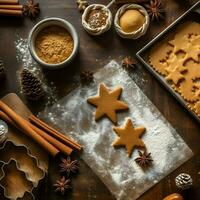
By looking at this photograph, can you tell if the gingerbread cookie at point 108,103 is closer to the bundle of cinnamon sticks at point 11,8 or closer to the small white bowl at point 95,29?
the small white bowl at point 95,29

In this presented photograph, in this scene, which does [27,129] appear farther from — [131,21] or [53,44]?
[131,21]

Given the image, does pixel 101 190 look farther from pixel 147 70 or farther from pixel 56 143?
pixel 147 70

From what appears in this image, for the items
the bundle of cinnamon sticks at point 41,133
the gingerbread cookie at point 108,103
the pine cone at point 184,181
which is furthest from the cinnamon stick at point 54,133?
the pine cone at point 184,181

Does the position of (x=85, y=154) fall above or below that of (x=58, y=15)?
below

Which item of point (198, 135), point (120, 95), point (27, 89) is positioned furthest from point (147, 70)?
point (27, 89)

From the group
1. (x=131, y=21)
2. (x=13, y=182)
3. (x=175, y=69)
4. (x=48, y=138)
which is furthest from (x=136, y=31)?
(x=13, y=182)

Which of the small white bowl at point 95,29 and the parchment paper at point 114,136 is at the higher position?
the small white bowl at point 95,29
